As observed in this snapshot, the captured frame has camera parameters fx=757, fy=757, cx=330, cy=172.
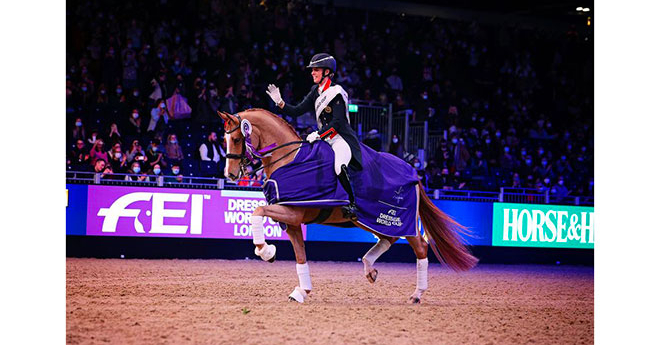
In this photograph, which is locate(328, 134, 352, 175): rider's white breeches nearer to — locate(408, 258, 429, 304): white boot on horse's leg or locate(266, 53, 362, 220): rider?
locate(266, 53, 362, 220): rider

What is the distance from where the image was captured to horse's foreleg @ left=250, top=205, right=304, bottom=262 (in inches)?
286

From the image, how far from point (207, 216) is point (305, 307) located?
593cm

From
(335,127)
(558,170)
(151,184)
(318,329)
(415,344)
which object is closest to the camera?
(415,344)

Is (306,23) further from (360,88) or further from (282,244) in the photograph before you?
(282,244)

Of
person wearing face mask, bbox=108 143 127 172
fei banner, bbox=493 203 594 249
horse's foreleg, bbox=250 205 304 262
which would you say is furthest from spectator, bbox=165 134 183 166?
horse's foreleg, bbox=250 205 304 262

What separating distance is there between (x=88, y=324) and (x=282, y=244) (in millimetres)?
7942

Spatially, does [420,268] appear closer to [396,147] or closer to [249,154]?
[249,154]

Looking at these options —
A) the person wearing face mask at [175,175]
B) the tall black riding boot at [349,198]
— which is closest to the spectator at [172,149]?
the person wearing face mask at [175,175]

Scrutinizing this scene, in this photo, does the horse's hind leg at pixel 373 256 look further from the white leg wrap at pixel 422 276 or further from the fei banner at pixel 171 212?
the fei banner at pixel 171 212

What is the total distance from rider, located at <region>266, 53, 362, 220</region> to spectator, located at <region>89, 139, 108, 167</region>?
6262mm

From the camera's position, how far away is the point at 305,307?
7.54m
